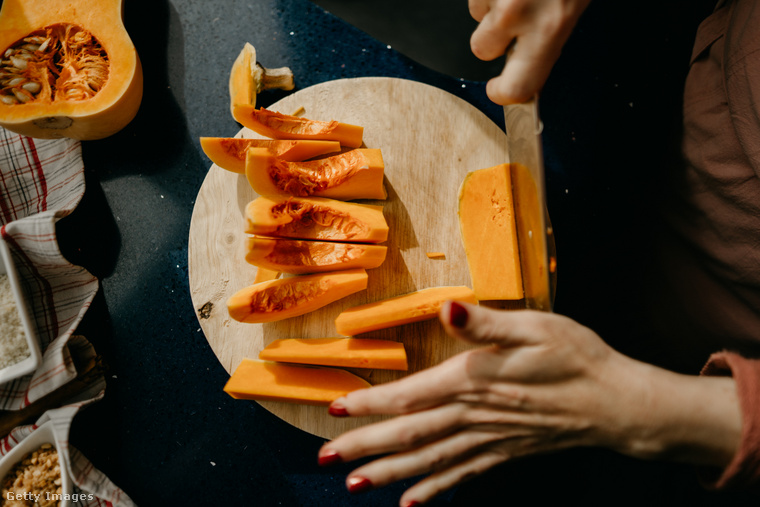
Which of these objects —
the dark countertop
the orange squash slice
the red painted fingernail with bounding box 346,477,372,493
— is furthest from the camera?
the dark countertop

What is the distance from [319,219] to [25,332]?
3.58 feet

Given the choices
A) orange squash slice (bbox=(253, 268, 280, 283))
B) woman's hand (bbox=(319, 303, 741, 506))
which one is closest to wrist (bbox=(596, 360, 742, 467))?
woman's hand (bbox=(319, 303, 741, 506))

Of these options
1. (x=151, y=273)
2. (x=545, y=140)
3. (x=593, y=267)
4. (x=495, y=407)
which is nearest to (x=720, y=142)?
(x=593, y=267)

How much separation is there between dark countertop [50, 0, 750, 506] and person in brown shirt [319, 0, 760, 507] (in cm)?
60

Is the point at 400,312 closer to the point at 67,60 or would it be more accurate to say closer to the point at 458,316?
the point at 458,316

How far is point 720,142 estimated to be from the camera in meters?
1.13

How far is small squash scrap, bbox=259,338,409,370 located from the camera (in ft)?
4.57

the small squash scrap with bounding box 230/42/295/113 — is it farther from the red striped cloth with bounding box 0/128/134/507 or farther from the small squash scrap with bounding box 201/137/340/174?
the red striped cloth with bounding box 0/128/134/507

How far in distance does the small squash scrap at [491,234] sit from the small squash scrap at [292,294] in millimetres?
392

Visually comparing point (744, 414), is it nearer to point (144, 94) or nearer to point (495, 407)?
point (495, 407)

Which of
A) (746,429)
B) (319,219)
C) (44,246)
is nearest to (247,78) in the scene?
(319,219)

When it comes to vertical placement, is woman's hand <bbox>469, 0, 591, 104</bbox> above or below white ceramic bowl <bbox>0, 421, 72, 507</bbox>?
above

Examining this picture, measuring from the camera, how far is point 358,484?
39.3 inches

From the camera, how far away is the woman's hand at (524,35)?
0.93 meters
